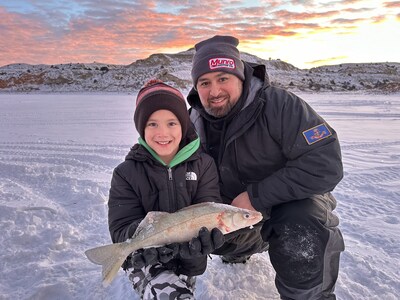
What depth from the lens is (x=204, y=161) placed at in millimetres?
2812

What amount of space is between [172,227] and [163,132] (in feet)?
2.22

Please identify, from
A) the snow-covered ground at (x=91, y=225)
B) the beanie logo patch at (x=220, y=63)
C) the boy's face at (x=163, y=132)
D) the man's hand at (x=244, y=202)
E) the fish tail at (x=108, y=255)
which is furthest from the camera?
the beanie logo patch at (x=220, y=63)

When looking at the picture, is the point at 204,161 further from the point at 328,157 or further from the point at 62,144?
the point at 62,144

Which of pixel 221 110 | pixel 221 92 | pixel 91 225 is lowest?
pixel 91 225

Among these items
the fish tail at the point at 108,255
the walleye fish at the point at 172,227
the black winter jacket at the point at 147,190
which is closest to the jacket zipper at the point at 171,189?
the black winter jacket at the point at 147,190

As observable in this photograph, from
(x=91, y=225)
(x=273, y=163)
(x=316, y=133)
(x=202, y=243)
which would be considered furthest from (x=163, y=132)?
(x=91, y=225)

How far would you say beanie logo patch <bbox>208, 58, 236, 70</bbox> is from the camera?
3.06 meters

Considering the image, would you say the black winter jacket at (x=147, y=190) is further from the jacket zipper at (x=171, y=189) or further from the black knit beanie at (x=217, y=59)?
the black knit beanie at (x=217, y=59)

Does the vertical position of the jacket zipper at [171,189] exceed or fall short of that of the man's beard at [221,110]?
it falls short

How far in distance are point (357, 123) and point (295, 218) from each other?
9.45 meters

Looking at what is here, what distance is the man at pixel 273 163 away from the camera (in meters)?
2.48

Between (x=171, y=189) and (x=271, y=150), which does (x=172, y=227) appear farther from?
(x=271, y=150)

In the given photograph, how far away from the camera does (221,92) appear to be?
308 centimetres

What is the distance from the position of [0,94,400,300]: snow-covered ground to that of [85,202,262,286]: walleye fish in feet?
2.51
